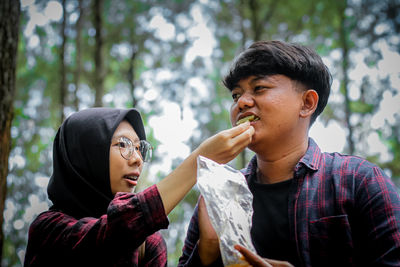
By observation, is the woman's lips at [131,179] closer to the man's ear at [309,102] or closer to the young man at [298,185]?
the young man at [298,185]

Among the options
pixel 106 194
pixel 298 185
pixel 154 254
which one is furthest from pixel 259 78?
pixel 154 254

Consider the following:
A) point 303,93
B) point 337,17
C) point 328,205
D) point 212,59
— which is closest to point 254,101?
point 303,93

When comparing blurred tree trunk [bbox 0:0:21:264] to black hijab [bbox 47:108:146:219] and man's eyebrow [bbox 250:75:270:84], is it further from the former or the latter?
man's eyebrow [bbox 250:75:270:84]

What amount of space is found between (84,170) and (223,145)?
4.21 ft

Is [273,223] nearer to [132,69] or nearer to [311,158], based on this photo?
[311,158]

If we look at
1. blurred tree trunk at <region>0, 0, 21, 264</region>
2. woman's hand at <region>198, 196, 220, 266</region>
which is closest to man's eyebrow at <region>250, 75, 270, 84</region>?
woman's hand at <region>198, 196, 220, 266</region>

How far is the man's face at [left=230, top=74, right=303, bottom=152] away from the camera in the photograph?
2283mm

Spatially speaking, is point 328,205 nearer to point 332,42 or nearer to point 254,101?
point 254,101

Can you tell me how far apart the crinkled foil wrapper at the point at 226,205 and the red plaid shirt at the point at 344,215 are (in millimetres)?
439

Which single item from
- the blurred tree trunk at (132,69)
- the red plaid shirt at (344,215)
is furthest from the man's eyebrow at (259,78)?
the blurred tree trunk at (132,69)

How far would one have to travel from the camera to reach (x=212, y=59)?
13258 millimetres

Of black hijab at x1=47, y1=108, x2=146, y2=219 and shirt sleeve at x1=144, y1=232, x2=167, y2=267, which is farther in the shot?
shirt sleeve at x1=144, y1=232, x2=167, y2=267

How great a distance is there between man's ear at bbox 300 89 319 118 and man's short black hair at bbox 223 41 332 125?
3.4 inches

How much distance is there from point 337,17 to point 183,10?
19.1ft
